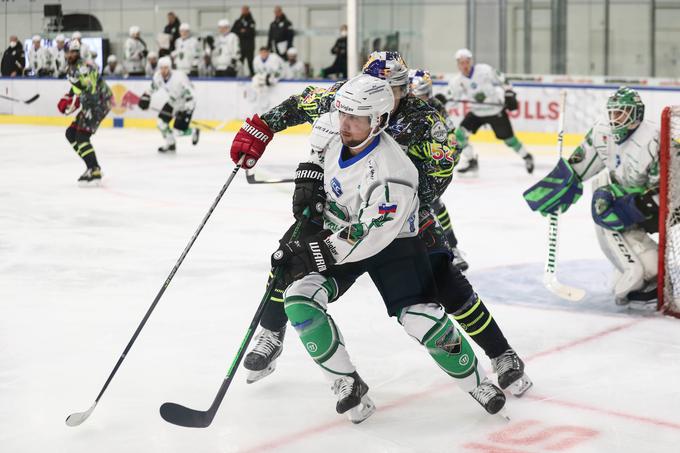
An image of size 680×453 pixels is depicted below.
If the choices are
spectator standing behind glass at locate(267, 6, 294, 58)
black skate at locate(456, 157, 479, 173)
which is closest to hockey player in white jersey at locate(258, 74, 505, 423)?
black skate at locate(456, 157, 479, 173)

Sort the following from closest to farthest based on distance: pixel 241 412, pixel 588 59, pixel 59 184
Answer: pixel 241 412
pixel 59 184
pixel 588 59

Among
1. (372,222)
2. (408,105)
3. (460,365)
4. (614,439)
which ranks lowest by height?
(614,439)

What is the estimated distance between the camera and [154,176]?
29.1 ft

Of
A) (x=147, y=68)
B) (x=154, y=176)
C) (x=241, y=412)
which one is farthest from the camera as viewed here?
(x=147, y=68)

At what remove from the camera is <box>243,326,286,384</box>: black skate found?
311cm

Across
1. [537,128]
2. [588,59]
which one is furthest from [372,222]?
[588,59]

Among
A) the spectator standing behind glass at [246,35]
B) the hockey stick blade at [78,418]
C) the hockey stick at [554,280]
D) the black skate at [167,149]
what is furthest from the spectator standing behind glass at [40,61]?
the hockey stick blade at [78,418]

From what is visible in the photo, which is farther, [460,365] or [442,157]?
[442,157]

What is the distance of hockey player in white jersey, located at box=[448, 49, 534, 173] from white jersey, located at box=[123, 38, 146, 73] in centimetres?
750

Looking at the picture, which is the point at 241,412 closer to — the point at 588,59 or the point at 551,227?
the point at 551,227

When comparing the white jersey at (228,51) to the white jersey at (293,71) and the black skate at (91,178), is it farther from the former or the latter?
the black skate at (91,178)

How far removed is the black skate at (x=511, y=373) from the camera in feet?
9.77

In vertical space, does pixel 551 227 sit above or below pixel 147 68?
below

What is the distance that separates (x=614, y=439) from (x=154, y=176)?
6.68 metres
